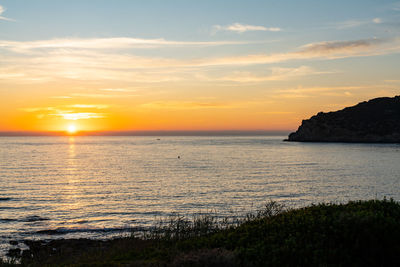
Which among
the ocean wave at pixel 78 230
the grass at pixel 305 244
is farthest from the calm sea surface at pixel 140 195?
the grass at pixel 305 244

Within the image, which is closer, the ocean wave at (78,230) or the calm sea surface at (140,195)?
the ocean wave at (78,230)

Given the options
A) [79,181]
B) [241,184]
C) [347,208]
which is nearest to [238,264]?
[347,208]

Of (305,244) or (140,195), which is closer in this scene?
(305,244)

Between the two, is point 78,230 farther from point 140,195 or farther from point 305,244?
point 305,244

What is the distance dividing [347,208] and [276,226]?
285 centimetres

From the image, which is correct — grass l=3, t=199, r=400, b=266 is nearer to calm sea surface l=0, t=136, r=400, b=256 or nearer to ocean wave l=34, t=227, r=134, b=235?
ocean wave l=34, t=227, r=134, b=235

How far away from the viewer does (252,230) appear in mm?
14289

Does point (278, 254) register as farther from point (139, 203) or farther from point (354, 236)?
point (139, 203)

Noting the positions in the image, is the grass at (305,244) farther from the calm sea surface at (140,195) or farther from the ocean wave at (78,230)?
the calm sea surface at (140,195)

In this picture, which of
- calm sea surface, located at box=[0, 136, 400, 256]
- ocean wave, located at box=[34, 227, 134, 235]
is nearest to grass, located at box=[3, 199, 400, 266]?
ocean wave, located at box=[34, 227, 134, 235]

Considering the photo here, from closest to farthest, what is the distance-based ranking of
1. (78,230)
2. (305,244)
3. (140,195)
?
(305,244)
(78,230)
(140,195)

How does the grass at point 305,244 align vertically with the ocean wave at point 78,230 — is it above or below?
above

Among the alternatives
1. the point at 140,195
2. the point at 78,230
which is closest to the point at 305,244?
the point at 78,230

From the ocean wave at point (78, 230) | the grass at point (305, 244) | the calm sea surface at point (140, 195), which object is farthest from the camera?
the calm sea surface at point (140, 195)
